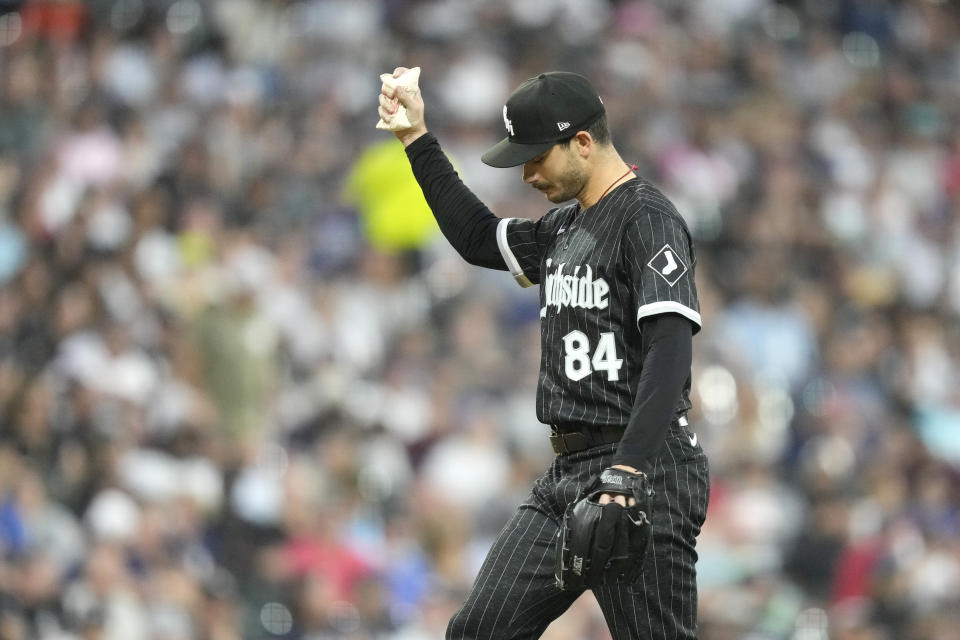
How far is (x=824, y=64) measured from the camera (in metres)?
13.1

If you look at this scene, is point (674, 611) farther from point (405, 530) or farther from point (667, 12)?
point (667, 12)

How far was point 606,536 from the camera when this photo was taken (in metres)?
3.63

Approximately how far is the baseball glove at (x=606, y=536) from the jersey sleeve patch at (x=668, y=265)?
0.50 m

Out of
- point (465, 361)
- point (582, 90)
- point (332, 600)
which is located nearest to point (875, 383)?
point (465, 361)

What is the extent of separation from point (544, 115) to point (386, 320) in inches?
241

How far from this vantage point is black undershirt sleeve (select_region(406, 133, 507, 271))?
4465mm

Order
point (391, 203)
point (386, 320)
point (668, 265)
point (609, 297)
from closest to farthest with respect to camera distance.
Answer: point (668, 265) → point (609, 297) → point (386, 320) → point (391, 203)

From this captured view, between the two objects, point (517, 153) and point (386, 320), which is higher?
point (386, 320)

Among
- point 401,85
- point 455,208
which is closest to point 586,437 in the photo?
point 455,208

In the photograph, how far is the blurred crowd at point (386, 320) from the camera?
327 inches

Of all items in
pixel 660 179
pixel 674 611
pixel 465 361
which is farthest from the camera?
pixel 660 179

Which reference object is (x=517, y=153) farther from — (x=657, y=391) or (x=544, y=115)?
Answer: (x=657, y=391)

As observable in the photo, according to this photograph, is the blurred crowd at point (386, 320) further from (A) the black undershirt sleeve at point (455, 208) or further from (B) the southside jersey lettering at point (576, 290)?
(B) the southside jersey lettering at point (576, 290)

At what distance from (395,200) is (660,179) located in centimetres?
217
